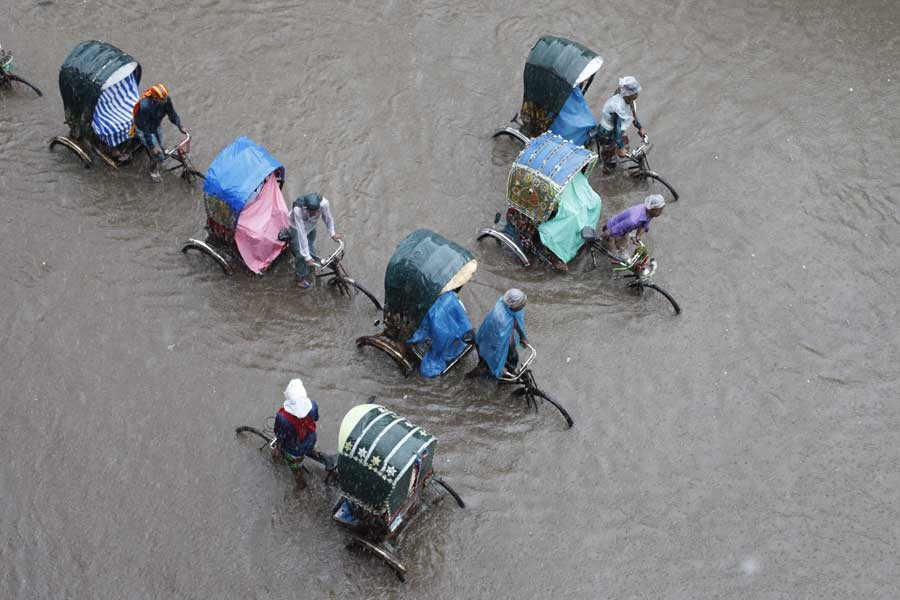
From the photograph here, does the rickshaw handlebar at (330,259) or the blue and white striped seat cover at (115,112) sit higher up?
the blue and white striped seat cover at (115,112)

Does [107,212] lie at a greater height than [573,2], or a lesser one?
lesser

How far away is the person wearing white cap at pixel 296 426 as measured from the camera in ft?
25.2

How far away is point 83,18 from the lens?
13602mm

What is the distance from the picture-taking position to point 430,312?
888 cm

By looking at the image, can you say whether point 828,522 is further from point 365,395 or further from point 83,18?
point 83,18

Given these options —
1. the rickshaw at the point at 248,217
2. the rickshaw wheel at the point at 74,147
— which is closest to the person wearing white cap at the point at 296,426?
the rickshaw at the point at 248,217

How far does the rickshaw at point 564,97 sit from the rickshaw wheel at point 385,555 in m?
6.31

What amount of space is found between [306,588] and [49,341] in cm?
438

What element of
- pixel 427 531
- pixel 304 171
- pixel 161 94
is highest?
pixel 161 94

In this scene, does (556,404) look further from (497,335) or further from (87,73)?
(87,73)

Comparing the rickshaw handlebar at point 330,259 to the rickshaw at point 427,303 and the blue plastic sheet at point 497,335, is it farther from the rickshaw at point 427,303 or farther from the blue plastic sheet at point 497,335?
the blue plastic sheet at point 497,335

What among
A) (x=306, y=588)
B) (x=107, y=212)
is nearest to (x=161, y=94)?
(x=107, y=212)

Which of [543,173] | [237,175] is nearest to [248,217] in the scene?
[237,175]

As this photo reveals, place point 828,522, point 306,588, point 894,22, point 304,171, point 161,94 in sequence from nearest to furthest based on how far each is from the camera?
1. point 306,588
2. point 828,522
3. point 161,94
4. point 304,171
5. point 894,22
